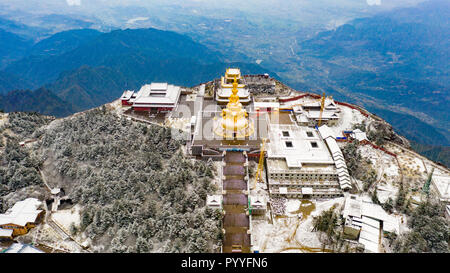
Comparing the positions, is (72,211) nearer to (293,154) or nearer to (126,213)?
(126,213)

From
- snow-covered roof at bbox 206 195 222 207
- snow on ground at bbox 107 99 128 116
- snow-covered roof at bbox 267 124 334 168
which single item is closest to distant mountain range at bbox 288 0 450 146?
snow-covered roof at bbox 267 124 334 168

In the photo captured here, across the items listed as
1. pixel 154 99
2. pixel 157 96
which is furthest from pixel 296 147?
pixel 157 96

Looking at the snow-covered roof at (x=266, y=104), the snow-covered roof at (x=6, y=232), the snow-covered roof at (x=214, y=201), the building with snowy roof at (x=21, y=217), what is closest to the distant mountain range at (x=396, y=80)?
the snow-covered roof at (x=266, y=104)

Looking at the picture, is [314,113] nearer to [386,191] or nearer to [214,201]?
[386,191]

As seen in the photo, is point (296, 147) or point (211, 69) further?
point (211, 69)

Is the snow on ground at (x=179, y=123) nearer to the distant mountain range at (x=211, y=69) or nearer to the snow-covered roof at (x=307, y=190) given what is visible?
the snow-covered roof at (x=307, y=190)
